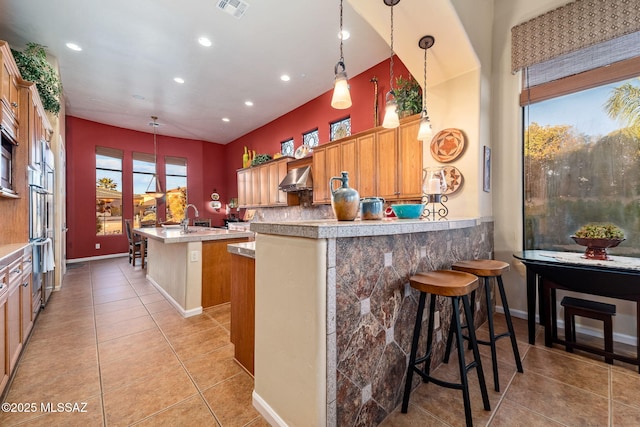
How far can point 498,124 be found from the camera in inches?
119

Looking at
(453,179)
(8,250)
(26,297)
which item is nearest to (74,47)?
(8,250)

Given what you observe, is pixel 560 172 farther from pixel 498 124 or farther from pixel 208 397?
pixel 208 397

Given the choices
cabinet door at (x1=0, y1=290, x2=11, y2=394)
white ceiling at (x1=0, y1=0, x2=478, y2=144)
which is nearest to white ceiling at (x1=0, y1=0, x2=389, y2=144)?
white ceiling at (x1=0, y1=0, x2=478, y2=144)

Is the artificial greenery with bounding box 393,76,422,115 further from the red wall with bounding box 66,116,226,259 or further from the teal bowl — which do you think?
the red wall with bounding box 66,116,226,259

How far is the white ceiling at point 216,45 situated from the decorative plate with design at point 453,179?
1.07 m

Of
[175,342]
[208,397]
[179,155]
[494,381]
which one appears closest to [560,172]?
[494,381]

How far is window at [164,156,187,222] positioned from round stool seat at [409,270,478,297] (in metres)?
8.14

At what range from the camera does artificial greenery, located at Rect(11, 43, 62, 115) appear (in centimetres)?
300

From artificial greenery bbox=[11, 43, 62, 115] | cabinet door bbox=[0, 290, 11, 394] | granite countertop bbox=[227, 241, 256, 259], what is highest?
artificial greenery bbox=[11, 43, 62, 115]

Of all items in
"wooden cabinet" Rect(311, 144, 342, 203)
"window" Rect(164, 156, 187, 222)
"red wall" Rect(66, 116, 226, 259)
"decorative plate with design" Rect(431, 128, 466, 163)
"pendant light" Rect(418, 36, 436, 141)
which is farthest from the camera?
"window" Rect(164, 156, 187, 222)

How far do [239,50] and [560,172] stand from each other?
4367 mm

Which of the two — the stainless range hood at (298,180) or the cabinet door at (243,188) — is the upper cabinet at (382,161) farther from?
the cabinet door at (243,188)

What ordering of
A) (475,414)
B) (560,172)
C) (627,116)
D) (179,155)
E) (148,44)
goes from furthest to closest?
(179,155) → (148,44) → (560,172) → (627,116) → (475,414)

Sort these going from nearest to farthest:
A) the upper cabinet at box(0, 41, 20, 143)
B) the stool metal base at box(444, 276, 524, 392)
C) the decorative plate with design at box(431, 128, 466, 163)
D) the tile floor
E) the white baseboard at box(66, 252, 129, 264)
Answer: the tile floor
the stool metal base at box(444, 276, 524, 392)
the upper cabinet at box(0, 41, 20, 143)
the decorative plate with design at box(431, 128, 466, 163)
the white baseboard at box(66, 252, 129, 264)
